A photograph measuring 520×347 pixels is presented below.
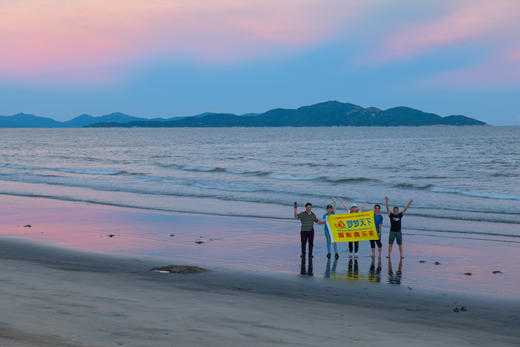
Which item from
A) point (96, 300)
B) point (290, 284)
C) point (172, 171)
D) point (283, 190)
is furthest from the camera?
point (172, 171)

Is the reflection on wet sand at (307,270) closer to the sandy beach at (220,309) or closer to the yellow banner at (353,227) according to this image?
the sandy beach at (220,309)

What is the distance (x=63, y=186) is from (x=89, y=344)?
33224 millimetres

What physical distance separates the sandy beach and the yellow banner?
1.42 m

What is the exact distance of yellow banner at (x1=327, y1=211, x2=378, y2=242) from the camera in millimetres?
16188

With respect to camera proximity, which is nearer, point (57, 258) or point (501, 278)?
point (501, 278)

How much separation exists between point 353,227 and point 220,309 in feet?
23.7

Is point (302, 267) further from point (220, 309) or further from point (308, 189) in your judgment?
point (308, 189)

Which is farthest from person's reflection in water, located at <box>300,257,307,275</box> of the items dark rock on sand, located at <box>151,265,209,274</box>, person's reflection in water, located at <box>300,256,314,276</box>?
dark rock on sand, located at <box>151,265,209,274</box>

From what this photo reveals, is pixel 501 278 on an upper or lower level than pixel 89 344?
lower

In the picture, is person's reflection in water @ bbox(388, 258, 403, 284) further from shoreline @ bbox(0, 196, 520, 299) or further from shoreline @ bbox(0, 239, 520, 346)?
shoreline @ bbox(0, 239, 520, 346)

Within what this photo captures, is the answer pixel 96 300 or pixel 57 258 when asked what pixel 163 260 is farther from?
pixel 96 300

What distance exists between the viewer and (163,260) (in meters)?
15.6

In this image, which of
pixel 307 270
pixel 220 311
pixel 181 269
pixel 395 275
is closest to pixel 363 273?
pixel 395 275

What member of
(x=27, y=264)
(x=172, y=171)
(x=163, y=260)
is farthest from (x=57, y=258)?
(x=172, y=171)
